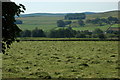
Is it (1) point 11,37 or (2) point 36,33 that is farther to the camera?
(2) point 36,33

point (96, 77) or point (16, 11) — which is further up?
point (16, 11)

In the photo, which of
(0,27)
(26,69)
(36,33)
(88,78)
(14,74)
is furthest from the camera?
(36,33)

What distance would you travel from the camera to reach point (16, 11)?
15.8m

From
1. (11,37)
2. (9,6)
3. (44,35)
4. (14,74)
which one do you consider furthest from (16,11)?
(44,35)

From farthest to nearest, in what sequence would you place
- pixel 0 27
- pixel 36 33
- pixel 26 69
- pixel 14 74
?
pixel 36 33 → pixel 26 69 → pixel 14 74 → pixel 0 27

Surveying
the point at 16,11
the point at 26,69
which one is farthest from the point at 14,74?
the point at 16,11

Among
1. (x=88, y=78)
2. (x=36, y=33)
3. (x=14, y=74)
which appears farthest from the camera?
(x=36, y=33)

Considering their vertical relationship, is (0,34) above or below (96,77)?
above

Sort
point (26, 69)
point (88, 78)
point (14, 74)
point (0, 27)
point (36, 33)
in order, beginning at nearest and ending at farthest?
point (0, 27), point (88, 78), point (14, 74), point (26, 69), point (36, 33)

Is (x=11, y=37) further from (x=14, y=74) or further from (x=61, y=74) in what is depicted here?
(x=61, y=74)

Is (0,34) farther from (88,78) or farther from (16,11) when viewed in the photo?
(88,78)

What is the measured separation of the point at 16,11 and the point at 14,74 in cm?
514

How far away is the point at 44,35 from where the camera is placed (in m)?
128

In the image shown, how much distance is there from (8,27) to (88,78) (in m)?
6.45
